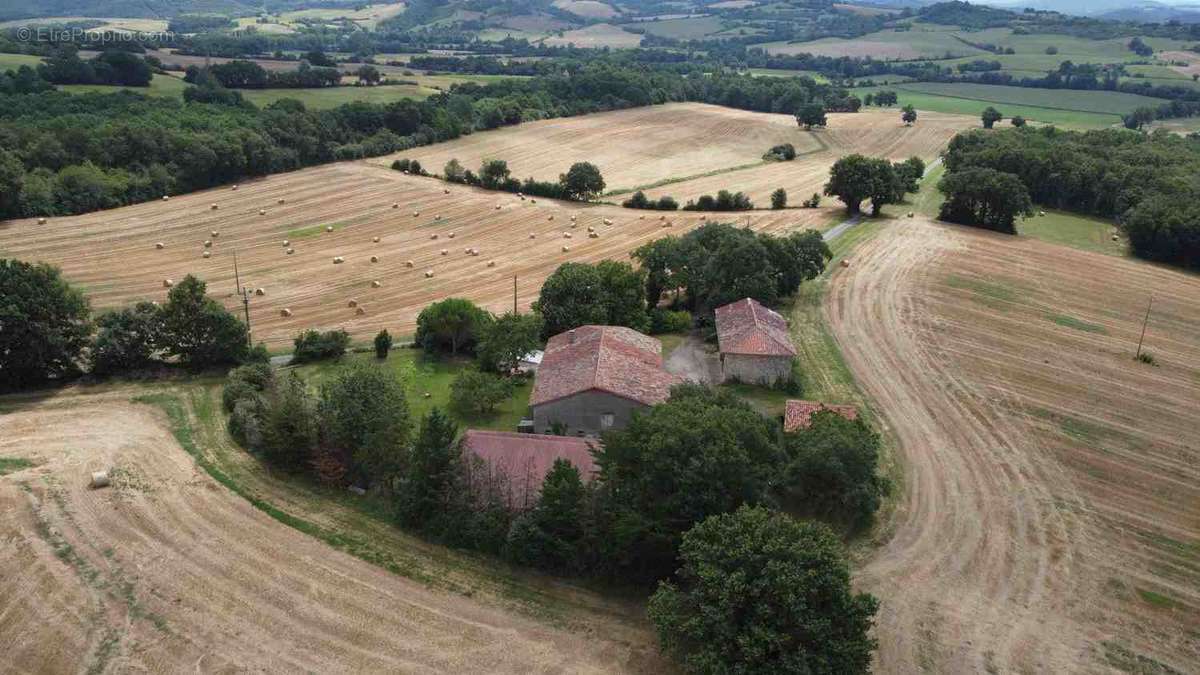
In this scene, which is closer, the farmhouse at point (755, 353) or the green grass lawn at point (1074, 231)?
the farmhouse at point (755, 353)

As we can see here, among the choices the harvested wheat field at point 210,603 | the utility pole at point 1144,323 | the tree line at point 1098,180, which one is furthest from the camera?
the tree line at point 1098,180

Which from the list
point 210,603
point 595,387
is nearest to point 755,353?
point 595,387

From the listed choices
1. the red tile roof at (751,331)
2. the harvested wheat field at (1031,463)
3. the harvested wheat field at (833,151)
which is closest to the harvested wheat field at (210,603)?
the harvested wheat field at (1031,463)

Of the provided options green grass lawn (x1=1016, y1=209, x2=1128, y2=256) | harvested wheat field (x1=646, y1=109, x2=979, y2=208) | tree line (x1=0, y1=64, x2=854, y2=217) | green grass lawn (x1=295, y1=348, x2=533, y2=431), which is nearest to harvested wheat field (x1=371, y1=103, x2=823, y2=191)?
harvested wheat field (x1=646, y1=109, x2=979, y2=208)

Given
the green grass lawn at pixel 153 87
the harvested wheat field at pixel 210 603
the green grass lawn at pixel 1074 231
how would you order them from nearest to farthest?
the harvested wheat field at pixel 210 603, the green grass lawn at pixel 1074 231, the green grass lawn at pixel 153 87

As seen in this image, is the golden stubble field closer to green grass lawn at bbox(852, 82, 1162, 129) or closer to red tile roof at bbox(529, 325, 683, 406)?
green grass lawn at bbox(852, 82, 1162, 129)

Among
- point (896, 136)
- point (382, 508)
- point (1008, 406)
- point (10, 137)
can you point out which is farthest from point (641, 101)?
point (382, 508)

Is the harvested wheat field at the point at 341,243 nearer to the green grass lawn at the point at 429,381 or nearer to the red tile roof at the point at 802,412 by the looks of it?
the green grass lawn at the point at 429,381
